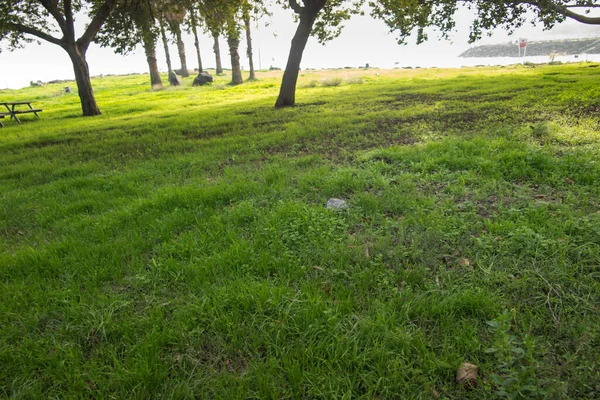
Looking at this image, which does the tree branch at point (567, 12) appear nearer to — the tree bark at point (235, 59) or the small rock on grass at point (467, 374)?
the small rock on grass at point (467, 374)

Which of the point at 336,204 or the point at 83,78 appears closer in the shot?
the point at 336,204

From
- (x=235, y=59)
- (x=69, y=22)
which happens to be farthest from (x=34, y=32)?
(x=235, y=59)

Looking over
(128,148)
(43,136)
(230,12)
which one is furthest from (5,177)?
(230,12)

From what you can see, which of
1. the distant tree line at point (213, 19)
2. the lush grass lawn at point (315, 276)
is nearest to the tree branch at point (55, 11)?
the distant tree line at point (213, 19)

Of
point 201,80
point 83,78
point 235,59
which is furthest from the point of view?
point 201,80

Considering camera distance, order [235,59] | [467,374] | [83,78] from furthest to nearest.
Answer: [235,59] → [83,78] → [467,374]

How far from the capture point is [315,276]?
2994 mm

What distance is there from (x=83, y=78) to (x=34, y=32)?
2.44m

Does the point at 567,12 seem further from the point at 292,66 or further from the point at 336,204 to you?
the point at 336,204

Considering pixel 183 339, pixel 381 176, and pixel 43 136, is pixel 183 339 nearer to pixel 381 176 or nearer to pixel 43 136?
pixel 381 176

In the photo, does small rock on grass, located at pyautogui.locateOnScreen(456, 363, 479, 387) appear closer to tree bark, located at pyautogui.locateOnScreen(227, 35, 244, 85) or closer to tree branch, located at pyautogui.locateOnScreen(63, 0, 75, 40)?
tree branch, located at pyautogui.locateOnScreen(63, 0, 75, 40)

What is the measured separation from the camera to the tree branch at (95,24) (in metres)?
14.4

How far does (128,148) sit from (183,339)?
25.2 ft

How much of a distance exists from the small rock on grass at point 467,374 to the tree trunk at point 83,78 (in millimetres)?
18929
